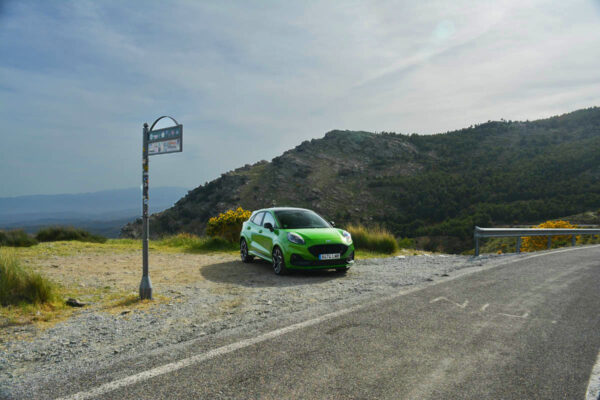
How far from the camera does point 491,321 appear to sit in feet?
16.6

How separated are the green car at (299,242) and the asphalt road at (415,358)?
120 inches

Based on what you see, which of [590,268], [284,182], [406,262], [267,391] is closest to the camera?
[267,391]

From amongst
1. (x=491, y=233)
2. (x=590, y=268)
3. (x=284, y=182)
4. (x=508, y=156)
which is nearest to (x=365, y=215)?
(x=284, y=182)

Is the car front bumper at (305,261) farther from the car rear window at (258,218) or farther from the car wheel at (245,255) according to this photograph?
the car wheel at (245,255)

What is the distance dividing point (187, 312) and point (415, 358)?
3333mm

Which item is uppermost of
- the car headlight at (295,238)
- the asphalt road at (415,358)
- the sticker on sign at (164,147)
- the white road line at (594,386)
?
the sticker on sign at (164,147)

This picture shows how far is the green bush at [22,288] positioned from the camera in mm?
5880

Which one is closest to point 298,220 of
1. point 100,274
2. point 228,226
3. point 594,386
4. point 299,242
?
point 299,242

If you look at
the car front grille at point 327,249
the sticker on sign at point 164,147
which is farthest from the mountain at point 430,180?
the sticker on sign at point 164,147

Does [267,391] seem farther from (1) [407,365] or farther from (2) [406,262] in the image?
(2) [406,262]

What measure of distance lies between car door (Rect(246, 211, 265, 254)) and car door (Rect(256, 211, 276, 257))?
0.55 feet

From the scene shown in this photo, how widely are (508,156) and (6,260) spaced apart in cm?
6420

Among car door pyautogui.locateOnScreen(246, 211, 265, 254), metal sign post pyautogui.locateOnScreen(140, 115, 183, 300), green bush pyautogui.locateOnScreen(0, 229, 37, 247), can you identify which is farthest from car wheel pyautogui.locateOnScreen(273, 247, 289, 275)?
green bush pyautogui.locateOnScreen(0, 229, 37, 247)

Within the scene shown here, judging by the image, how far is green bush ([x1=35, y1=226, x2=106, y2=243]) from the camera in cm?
1720
